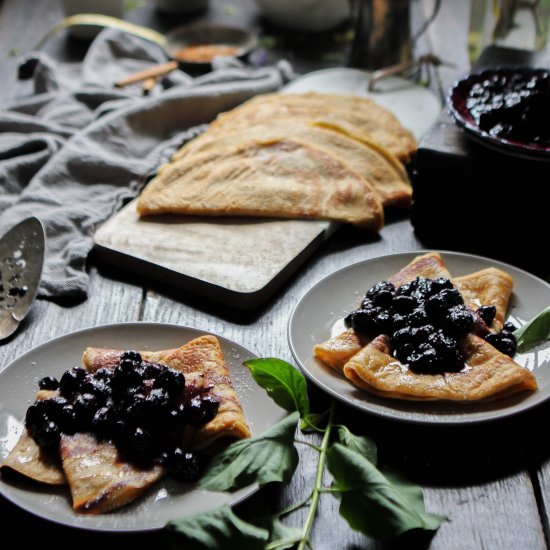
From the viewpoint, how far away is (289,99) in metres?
2.59

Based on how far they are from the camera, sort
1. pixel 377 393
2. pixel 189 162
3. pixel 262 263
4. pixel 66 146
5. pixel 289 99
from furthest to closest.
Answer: pixel 289 99
pixel 66 146
pixel 189 162
pixel 262 263
pixel 377 393

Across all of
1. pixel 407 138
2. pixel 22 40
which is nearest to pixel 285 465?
pixel 407 138

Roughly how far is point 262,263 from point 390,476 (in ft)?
2.43

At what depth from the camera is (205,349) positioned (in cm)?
147

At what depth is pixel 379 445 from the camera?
140cm

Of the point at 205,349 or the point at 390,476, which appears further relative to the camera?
the point at 205,349

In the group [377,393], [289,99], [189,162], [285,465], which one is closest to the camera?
[285,465]

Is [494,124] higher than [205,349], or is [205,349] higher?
[494,124]

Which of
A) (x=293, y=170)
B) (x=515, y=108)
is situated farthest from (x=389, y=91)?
(x=515, y=108)

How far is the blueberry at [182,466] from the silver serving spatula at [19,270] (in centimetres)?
65

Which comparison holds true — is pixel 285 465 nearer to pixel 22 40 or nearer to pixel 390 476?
pixel 390 476

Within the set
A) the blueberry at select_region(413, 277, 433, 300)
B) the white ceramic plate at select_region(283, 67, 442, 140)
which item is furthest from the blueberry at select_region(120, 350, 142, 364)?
the white ceramic plate at select_region(283, 67, 442, 140)

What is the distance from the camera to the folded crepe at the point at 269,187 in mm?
2057

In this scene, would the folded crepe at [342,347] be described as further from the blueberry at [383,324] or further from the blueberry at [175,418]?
the blueberry at [175,418]
